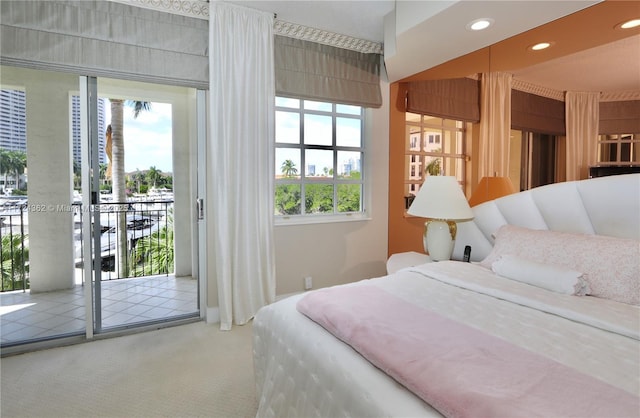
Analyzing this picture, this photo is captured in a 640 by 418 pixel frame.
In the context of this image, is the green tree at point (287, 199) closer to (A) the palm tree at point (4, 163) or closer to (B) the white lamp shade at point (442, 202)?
(B) the white lamp shade at point (442, 202)

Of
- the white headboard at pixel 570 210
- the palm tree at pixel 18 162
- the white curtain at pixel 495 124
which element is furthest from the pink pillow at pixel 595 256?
the palm tree at pixel 18 162

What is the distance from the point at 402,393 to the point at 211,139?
234 centimetres

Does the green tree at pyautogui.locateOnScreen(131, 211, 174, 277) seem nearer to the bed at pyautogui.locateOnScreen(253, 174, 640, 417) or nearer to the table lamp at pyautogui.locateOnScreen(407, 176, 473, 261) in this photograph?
the bed at pyautogui.locateOnScreen(253, 174, 640, 417)

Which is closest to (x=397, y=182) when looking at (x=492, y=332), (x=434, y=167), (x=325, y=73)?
(x=434, y=167)

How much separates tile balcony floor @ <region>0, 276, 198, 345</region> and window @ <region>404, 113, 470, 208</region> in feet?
8.70

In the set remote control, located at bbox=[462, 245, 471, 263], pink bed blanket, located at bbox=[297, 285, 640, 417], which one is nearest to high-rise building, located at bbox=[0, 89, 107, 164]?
pink bed blanket, located at bbox=[297, 285, 640, 417]

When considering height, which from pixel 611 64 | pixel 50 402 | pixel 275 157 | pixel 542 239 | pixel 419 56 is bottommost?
pixel 50 402

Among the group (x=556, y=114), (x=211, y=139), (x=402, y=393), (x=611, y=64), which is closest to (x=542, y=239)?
(x=556, y=114)

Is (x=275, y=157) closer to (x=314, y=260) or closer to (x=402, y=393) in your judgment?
(x=314, y=260)

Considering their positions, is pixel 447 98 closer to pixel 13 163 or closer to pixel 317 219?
pixel 317 219

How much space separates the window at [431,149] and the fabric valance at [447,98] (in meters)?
0.17

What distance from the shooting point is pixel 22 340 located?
2.44m

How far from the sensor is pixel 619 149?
1.96 meters

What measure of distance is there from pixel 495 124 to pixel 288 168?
7.19ft
